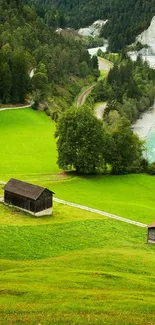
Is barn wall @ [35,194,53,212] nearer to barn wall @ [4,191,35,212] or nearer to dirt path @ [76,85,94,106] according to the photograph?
barn wall @ [4,191,35,212]

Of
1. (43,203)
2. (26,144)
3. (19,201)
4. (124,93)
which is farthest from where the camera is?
(124,93)

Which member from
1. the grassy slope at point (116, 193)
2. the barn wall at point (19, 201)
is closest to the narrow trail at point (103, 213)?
the grassy slope at point (116, 193)

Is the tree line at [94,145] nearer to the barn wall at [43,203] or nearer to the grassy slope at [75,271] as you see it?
the grassy slope at [75,271]

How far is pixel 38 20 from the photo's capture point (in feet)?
580

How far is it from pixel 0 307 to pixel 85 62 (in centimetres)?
16590

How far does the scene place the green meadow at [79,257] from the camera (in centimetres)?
2662

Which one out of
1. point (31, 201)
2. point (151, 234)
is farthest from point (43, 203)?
point (151, 234)

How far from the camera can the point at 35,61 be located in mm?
145875

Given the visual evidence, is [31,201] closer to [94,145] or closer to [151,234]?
[151,234]

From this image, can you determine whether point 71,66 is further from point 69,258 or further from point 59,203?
point 69,258

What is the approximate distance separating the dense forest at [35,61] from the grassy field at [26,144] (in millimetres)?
8329

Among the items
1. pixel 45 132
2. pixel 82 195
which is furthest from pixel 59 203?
pixel 45 132

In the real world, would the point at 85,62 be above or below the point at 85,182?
above

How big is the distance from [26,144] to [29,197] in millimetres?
45404
